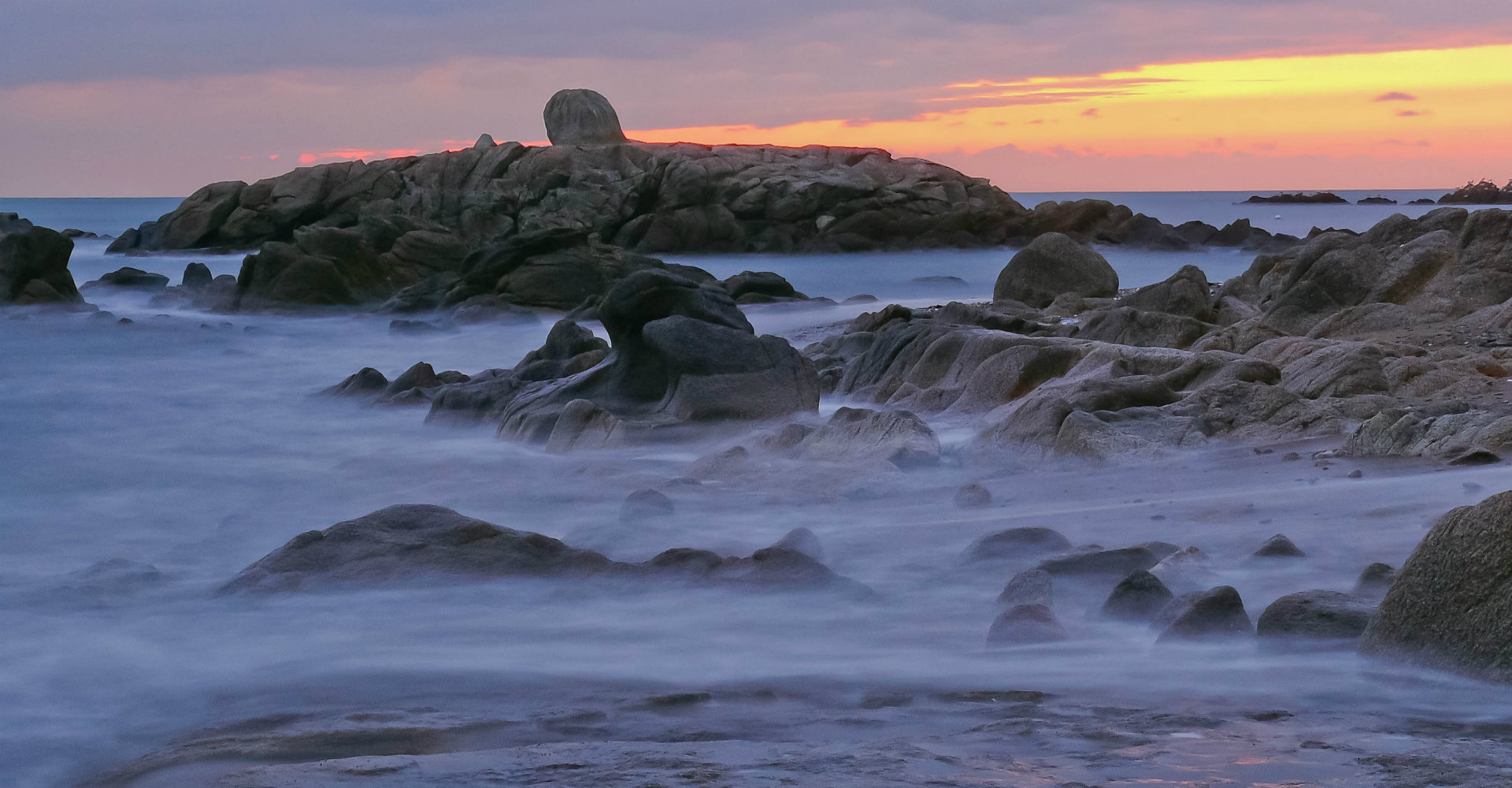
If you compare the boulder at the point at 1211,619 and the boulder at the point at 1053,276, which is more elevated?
the boulder at the point at 1053,276

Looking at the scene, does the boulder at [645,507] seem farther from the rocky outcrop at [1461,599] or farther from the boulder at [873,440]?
the rocky outcrop at [1461,599]

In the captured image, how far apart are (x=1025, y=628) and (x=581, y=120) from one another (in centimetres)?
4947

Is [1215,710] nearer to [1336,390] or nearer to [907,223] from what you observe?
[1336,390]

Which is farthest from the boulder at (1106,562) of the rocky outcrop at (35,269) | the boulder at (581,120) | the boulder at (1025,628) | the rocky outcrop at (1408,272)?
the boulder at (581,120)

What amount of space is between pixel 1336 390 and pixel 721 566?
4.68 meters

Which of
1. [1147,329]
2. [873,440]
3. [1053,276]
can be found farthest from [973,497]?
[1053,276]

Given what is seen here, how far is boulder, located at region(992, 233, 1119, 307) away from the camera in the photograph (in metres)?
17.2

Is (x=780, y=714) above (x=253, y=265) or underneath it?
underneath

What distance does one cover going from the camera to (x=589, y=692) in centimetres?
446

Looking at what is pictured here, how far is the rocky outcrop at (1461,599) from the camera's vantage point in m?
3.79

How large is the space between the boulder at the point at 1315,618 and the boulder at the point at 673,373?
568cm

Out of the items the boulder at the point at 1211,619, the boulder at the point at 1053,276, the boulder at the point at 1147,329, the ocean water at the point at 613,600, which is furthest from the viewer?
the boulder at the point at 1053,276

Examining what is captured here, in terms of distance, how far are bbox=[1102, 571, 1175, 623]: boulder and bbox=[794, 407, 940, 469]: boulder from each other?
3.22 m

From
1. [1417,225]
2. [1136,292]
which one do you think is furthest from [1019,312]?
[1417,225]
